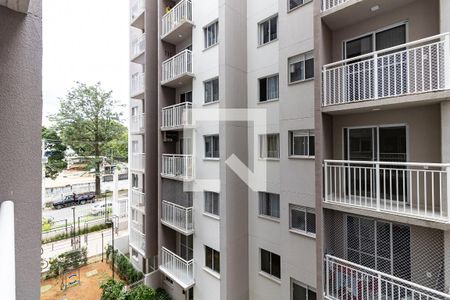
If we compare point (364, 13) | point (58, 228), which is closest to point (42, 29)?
point (364, 13)

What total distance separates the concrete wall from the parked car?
26491 mm

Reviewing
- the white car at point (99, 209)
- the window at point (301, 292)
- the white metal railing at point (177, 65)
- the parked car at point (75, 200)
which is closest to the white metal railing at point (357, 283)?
the window at point (301, 292)

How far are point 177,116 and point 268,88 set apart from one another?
12.2 ft

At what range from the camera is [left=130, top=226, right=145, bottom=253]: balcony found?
11975 millimetres

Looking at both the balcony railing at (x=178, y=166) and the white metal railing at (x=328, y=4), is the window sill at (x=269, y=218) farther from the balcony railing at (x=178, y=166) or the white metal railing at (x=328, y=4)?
the white metal railing at (x=328, y=4)

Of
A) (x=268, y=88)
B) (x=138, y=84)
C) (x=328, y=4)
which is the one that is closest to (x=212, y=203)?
(x=268, y=88)

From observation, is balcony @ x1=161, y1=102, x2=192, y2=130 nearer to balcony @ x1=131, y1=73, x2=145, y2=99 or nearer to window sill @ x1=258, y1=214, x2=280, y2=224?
balcony @ x1=131, y1=73, x2=145, y2=99

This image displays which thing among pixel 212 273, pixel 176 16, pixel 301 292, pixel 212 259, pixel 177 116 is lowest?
pixel 212 273

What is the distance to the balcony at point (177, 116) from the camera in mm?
9258

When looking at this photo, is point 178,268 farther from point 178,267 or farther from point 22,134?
point 22,134

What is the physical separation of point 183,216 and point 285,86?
5971 mm

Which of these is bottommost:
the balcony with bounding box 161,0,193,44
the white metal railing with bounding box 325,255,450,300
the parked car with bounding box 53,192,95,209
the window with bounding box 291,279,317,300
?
the parked car with bounding box 53,192,95,209

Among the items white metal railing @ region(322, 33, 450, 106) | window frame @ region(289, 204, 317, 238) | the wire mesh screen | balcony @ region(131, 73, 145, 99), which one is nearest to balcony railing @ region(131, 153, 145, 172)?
balcony @ region(131, 73, 145, 99)

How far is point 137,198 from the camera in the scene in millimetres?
12953
